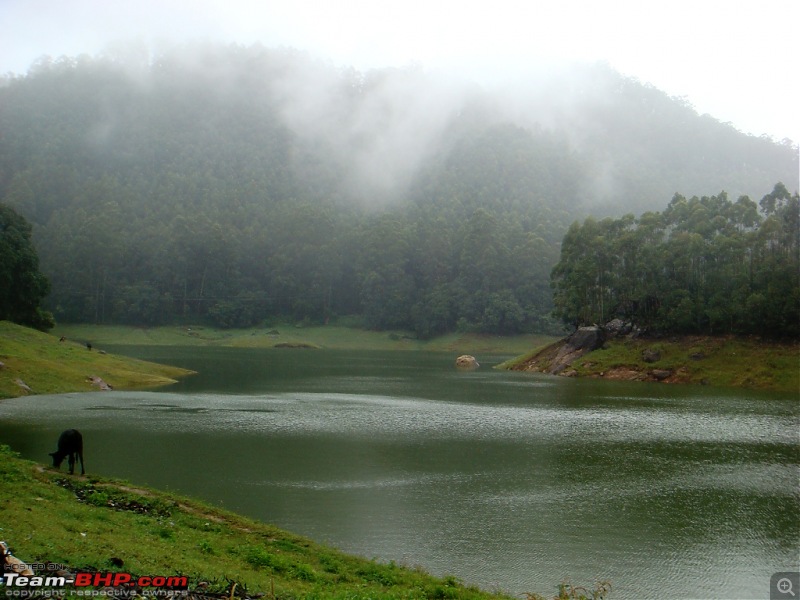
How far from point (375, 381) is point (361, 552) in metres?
44.0

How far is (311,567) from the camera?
13344mm

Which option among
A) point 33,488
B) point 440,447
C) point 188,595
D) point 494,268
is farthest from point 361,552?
point 494,268

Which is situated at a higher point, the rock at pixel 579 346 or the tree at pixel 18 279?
the tree at pixel 18 279

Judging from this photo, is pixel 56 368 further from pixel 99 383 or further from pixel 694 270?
pixel 694 270

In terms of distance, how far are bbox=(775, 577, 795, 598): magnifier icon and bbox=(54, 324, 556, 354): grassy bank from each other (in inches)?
4047

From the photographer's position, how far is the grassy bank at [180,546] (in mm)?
10719

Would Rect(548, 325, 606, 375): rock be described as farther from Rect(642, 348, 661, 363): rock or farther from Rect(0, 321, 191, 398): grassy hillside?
Rect(0, 321, 191, 398): grassy hillside

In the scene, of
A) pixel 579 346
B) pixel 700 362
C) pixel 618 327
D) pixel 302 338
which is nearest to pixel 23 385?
pixel 579 346

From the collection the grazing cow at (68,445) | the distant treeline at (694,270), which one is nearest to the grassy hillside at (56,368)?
the grazing cow at (68,445)

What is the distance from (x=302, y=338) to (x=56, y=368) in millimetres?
81416

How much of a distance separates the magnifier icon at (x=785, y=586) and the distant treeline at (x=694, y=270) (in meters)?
54.2

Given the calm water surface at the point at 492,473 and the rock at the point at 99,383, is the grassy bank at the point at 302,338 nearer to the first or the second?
the rock at the point at 99,383

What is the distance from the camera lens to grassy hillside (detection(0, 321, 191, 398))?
41.5 m

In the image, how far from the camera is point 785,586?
14.5m
